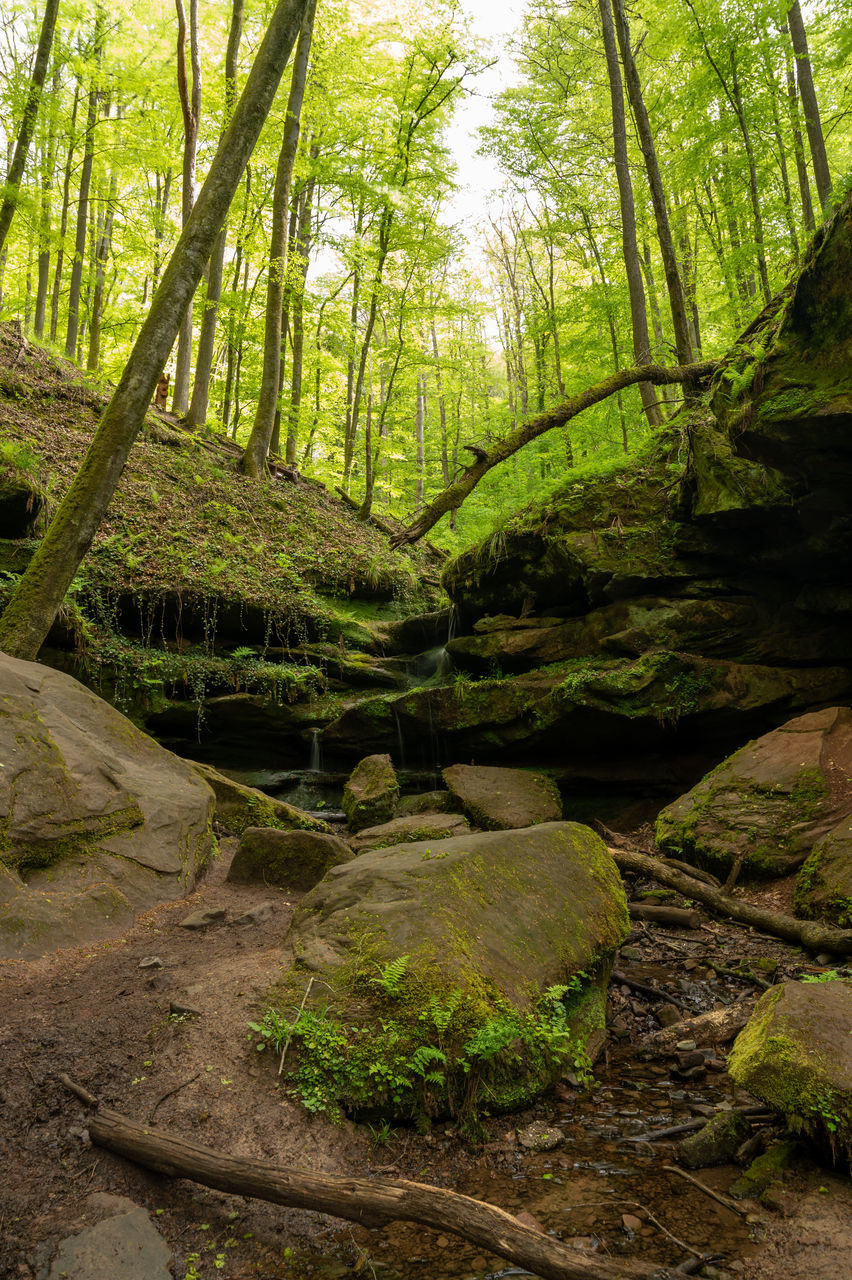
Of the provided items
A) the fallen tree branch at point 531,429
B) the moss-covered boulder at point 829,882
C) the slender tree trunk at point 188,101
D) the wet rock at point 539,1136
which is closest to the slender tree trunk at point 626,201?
the fallen tree branch at point 531,429

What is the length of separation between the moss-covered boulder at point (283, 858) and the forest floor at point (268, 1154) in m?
2.07

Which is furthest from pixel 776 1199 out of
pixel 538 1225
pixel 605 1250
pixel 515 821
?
pixel 515 821

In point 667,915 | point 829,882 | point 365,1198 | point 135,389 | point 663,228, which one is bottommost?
point 667,915

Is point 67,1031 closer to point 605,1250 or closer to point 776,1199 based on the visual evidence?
point 605,1250

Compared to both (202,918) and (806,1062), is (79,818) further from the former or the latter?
(806,1062)

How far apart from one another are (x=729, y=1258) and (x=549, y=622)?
31.5 ft

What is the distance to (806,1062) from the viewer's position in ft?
9.49

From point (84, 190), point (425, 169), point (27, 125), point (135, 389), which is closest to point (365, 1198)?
point (135, 389)

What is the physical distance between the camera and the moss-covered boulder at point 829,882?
5.61 metres

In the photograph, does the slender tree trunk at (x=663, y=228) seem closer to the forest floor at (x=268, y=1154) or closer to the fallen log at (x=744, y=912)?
the fallen log at (x=744, y=912)

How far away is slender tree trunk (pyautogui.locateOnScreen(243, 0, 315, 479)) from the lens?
15.3m

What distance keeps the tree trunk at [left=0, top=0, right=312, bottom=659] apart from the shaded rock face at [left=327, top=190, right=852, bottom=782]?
5.36m

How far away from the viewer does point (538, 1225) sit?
2623 millimetres

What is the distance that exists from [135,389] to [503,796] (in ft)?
22.6
